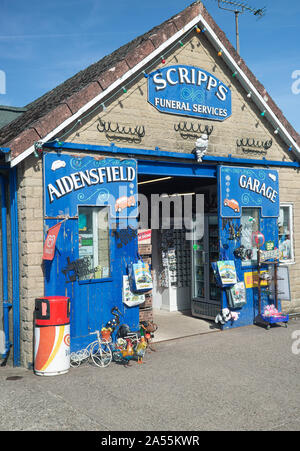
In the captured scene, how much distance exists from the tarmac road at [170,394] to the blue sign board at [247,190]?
3.22 m

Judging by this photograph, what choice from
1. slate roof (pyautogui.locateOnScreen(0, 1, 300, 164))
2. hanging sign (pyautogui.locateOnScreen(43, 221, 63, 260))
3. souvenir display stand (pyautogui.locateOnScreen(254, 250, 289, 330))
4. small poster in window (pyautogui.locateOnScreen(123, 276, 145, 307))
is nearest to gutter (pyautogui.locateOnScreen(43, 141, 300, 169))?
slate roof (pyautogui.locateOnScreen(0, 1, 300, 164))

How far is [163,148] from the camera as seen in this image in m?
9.38

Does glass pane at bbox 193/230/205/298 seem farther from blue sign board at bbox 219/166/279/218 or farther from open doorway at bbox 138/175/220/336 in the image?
blue sign board at bbox 219/166/279/218

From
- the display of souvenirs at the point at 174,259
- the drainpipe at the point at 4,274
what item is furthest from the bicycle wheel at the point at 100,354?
the display of souvenirs at the point at 174,259

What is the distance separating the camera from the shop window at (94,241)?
27.3 ft

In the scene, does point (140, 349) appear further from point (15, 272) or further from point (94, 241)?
point (15, 272)

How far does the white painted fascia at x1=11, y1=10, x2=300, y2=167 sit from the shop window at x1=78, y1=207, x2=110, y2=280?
147 cm

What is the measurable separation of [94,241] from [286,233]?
562 centimetres

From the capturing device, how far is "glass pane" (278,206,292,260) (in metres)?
11.7

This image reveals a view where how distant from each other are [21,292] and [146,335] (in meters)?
2.37

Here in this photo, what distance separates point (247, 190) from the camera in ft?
35.3

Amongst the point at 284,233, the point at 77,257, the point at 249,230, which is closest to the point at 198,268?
the point at 249,230

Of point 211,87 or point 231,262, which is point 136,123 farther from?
point 231,262

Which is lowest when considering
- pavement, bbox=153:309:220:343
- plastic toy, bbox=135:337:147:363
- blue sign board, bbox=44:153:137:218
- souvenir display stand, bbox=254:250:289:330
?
pavement, bbox=153:309:220:343
